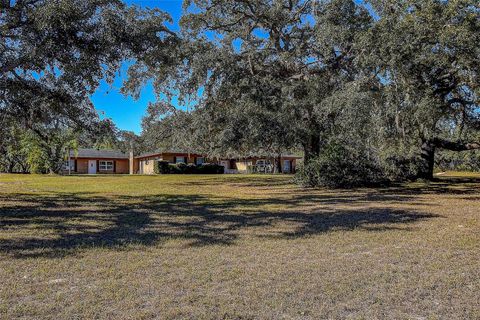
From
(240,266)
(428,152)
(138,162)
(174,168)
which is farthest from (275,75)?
(138,162)

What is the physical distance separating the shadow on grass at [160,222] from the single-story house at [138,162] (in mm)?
34592

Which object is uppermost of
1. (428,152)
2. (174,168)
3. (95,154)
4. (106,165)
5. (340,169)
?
(95,154)

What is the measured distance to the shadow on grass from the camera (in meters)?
6.51

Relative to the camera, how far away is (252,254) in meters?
5.63

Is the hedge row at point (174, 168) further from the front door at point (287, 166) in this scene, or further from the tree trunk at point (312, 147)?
the tree trunk at point (312, 147)

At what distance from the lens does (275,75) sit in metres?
19.1

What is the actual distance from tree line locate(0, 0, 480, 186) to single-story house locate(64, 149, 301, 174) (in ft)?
73.4

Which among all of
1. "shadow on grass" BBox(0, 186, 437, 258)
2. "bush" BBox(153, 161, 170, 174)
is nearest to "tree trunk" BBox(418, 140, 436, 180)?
"shadow on grass" BBox(0, 186, 437, 258)

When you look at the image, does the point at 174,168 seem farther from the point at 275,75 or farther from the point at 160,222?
the point at 160,222

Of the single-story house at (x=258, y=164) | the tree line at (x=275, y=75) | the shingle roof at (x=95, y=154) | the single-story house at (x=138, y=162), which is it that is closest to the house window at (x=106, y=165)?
the single-story house at (x=138, y=162)

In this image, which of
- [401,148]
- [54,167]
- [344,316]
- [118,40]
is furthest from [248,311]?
[54,167]

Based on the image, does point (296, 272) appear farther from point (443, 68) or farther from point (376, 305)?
point (443, 68)

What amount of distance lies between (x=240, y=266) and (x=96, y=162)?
48778 millimetres

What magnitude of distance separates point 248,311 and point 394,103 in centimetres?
1223
